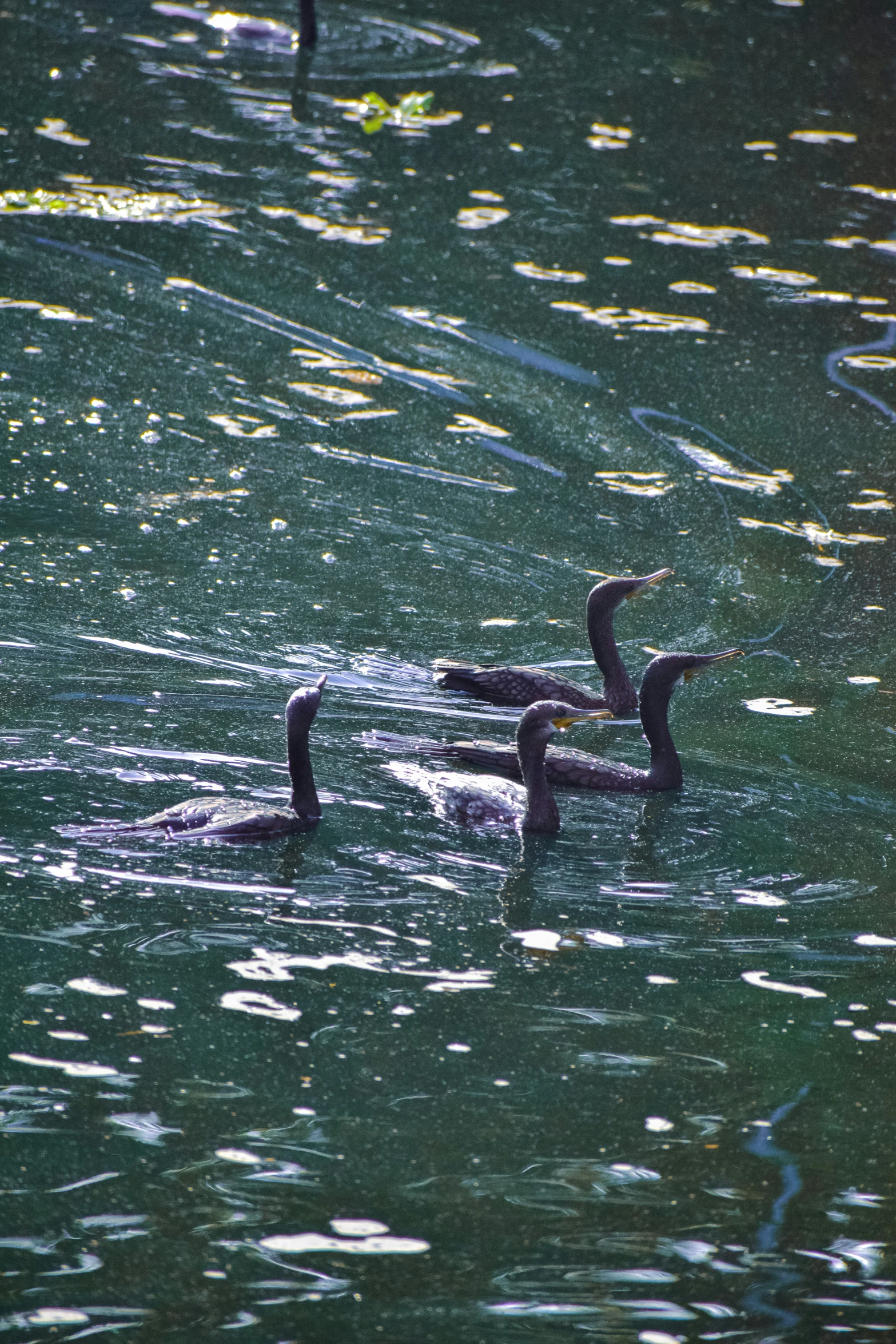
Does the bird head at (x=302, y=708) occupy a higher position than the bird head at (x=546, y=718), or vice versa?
the bird head at (x=302, y=708)

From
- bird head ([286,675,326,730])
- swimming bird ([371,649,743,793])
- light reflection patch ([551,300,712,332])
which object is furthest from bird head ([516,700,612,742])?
light reflection patch ([551,300,712,332])

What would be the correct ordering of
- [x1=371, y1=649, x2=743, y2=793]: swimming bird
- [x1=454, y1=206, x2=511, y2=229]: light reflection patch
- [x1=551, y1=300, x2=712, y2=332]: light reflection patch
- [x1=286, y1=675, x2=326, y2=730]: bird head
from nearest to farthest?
[x1=286, y1=675, x2=326, y2=730]: bird head < [x1=371, y1=649, x2=743, y2=793]: swimming bird < [x1=551, y1=300, x2=712, y2=332]: light reflection patch < [x1=454, y1=206, x2=511, y2=229]: light reflection patch

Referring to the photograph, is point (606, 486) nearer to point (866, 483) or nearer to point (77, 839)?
point (866, 483)

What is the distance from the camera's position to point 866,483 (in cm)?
1002

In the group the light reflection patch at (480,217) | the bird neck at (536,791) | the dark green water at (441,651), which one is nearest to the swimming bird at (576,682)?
the dark green water at (441,651)

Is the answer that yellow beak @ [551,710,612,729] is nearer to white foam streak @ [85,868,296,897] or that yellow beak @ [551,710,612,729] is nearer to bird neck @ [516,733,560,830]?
bird neck @ [516,733,560,830]

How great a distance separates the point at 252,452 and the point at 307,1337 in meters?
6.59

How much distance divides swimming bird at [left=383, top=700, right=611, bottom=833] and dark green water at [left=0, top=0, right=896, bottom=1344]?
11cm

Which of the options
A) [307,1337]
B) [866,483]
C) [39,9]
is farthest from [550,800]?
[39,9]

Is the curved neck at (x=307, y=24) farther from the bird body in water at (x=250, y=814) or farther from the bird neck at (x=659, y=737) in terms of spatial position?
the bird body in water at (x=250, y=814)

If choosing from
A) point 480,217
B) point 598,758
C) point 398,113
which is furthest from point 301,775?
point 398,113

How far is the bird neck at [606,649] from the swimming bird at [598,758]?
737mm

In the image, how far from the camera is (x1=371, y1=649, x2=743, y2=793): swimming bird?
259 inches

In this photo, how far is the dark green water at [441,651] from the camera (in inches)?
160
